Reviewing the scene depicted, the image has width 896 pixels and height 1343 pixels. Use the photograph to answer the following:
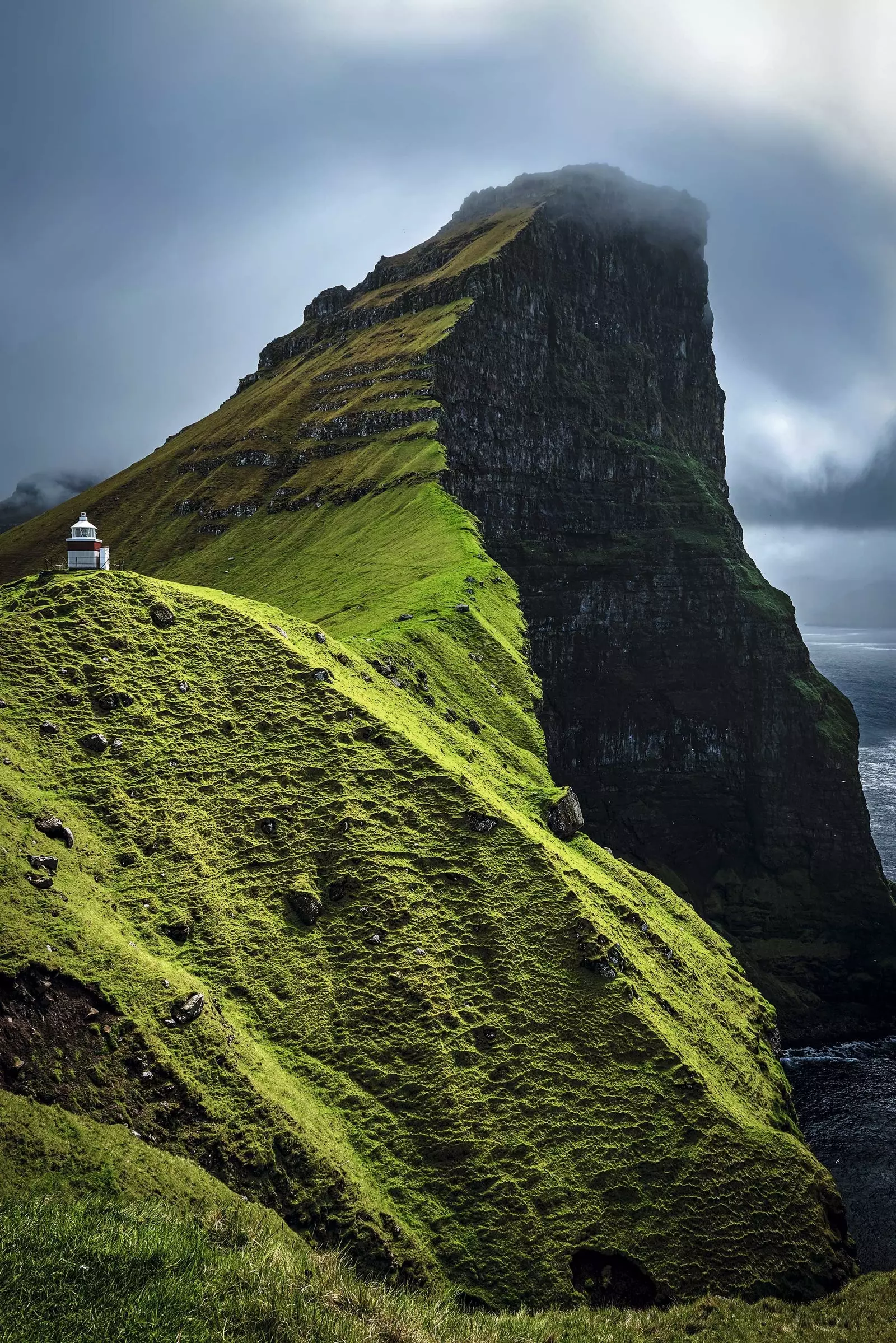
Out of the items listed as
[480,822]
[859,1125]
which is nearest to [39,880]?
[480,822]

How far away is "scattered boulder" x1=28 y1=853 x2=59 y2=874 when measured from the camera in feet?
100.0

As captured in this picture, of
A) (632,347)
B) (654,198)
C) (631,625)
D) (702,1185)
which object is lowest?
(702,1185)

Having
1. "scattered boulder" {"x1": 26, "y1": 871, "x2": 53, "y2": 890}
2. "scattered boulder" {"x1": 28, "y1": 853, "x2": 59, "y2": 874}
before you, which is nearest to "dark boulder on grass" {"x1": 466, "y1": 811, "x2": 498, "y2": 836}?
"scattered boulder" {"x1": 28, "y1": 853, "x2": 59, "y2": 874}

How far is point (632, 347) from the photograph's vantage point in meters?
142

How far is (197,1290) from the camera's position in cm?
1914

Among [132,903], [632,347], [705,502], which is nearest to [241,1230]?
[132,903]

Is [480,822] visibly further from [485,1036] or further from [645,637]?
[645,637]

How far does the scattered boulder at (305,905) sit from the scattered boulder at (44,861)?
9.10 meters

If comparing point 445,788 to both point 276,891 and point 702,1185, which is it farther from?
point 702,1185

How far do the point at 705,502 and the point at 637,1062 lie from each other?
370ft

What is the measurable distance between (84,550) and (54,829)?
17.8 metres

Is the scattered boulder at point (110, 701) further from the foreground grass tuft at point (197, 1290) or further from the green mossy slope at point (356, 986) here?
the foreground grass tuft at point (197, 1290)

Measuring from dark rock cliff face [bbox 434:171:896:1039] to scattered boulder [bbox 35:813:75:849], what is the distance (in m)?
78.4

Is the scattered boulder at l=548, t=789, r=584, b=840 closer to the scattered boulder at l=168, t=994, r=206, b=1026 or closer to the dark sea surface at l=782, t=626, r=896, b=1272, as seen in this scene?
the scattered boulder at l=168, t=994, r=206, b=1026
